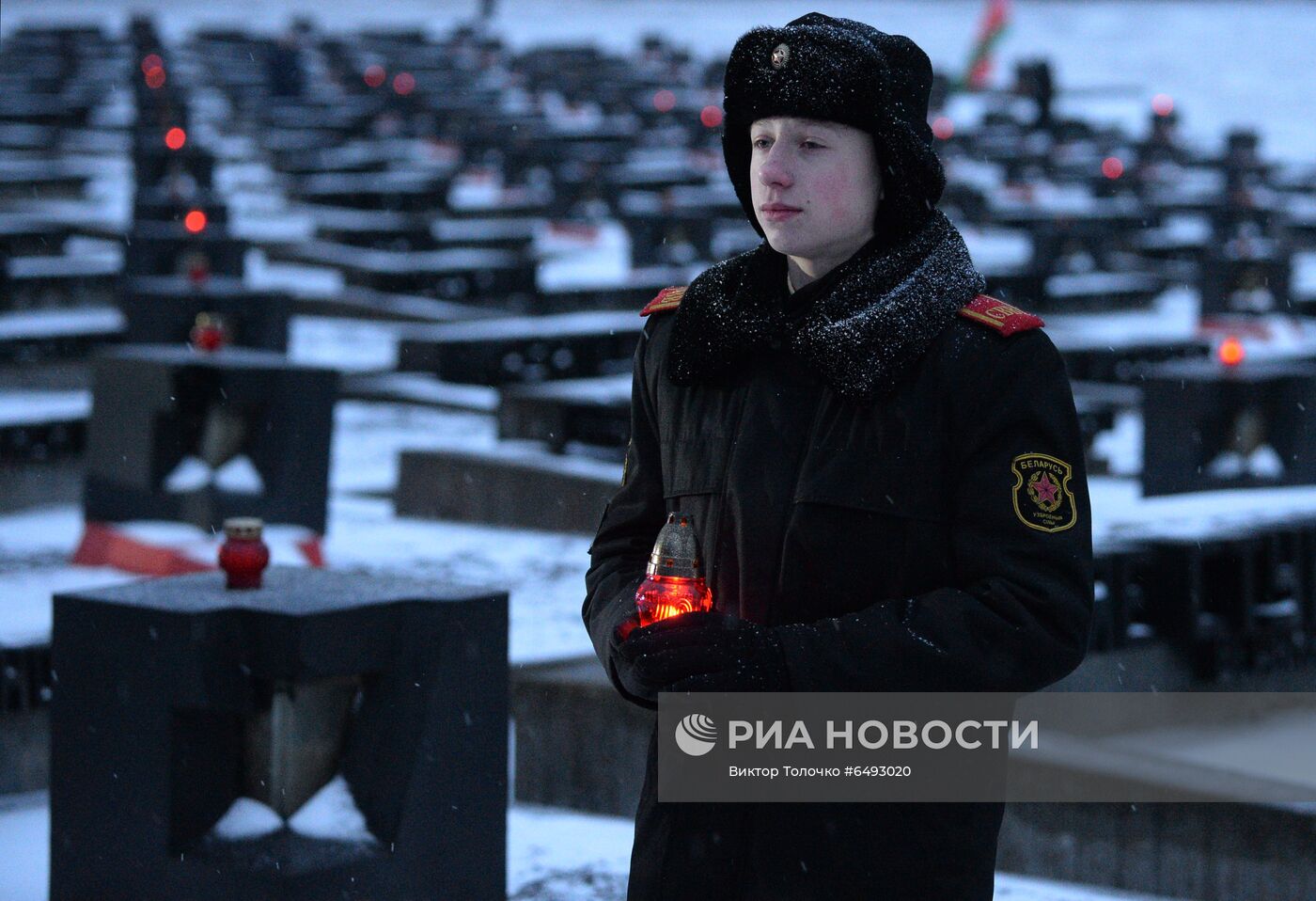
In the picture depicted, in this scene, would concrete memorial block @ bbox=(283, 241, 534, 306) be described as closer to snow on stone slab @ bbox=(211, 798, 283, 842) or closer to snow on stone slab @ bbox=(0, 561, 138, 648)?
snow on stone slab @ bbox=(0, 561, 138, 648)

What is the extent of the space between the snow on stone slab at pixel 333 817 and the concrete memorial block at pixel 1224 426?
5.85 m

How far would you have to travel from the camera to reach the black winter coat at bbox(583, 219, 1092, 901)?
106 inches

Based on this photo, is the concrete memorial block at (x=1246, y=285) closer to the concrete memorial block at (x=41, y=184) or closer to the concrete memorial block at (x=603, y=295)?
the concrete memorial block at (x=603, y=295)

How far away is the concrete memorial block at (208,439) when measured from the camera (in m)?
9.30

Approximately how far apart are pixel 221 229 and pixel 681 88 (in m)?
26.6

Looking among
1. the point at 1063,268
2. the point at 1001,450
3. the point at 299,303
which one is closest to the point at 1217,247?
the point at 1063,268

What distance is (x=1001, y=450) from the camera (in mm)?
2727

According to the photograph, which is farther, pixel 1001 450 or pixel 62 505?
pixel 62 505

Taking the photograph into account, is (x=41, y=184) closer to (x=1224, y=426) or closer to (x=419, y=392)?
(x=419, y=392)

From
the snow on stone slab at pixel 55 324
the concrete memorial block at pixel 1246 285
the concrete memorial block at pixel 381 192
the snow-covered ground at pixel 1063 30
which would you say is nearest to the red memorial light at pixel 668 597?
the snow on stone slab at pixel 55 324

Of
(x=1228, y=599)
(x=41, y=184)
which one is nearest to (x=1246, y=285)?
(x=1228, y=599)

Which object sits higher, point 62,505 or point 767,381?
point 767,381

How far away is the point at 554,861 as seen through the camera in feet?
18.7

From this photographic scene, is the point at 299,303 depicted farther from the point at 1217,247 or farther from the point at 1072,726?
the point at 1072,726
